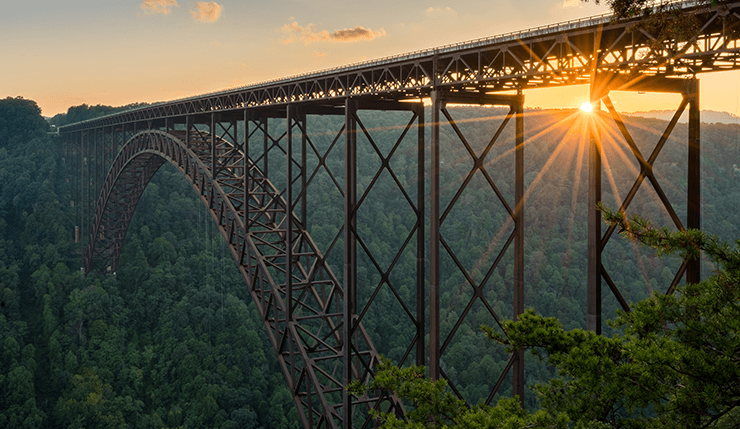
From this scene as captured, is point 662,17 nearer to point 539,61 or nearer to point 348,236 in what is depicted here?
point 539,61

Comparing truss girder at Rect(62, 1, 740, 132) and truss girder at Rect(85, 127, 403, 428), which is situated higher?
truss girder at Rect(62, 1, 740, 132)

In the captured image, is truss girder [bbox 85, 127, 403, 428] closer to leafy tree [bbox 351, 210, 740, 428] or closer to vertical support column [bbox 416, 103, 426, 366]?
vertical support column [bbox 416, 103, 426, 366]

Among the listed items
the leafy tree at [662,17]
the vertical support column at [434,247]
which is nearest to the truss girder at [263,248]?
the vertical support column at [434,247]

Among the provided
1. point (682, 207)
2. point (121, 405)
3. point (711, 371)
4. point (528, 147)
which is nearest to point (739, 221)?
point (682, 207)

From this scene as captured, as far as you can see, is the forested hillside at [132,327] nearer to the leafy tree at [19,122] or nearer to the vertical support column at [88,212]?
the vertical support column at [88,212]

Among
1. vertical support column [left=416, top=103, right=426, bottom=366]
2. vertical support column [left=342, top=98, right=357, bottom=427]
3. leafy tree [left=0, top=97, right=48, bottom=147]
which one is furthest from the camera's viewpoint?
leafy tree [left=0, top=97, right=48, bottom=147]

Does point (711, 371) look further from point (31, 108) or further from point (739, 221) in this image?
point (31, 108)

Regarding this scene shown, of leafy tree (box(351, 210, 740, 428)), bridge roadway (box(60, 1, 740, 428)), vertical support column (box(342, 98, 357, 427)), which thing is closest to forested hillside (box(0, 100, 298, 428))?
bridge roadway (box(60, 1, 740, 428))

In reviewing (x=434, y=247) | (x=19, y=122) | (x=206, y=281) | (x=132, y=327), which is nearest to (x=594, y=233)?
(x=434, y=247)
